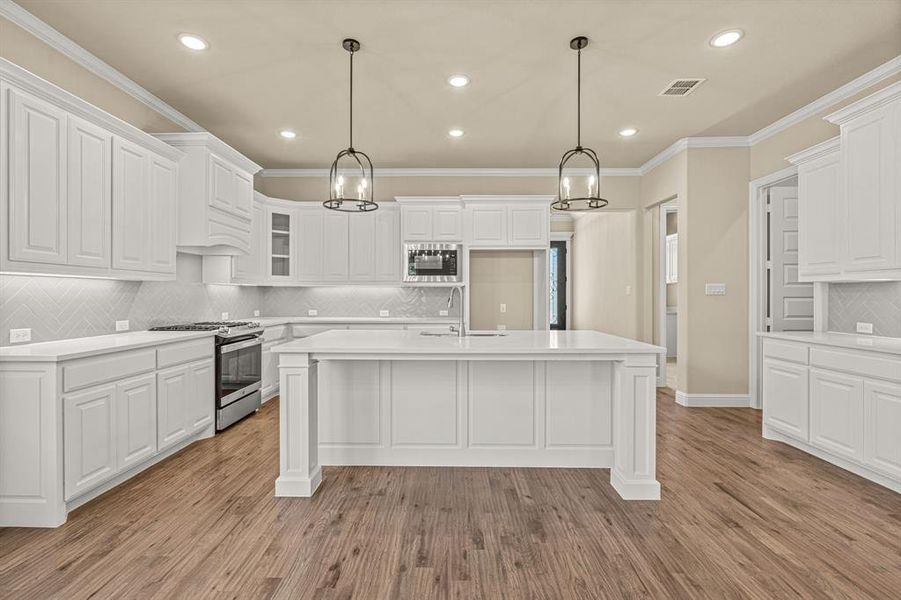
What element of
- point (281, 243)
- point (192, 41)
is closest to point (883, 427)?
point (192, 41)

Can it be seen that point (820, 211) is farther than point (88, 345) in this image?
Yes

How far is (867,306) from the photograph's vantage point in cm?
368

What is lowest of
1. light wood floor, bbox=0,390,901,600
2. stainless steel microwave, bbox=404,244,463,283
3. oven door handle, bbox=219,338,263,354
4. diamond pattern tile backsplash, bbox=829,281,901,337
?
light wood floor, bbox=0,390,901,600

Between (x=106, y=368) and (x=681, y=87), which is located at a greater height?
(x=681, y=87)

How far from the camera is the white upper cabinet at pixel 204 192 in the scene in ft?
13.0

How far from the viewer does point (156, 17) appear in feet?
9.35

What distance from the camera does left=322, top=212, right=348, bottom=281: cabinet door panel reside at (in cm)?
605

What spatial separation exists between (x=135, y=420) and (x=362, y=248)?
3498 mm

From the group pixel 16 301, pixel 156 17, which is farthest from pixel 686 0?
pixel 16 301

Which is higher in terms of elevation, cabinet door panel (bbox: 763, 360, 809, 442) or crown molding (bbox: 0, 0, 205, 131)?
crown molding (bbox: 0, 0, 205, 131)

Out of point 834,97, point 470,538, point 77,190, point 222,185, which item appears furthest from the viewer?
point 222,185

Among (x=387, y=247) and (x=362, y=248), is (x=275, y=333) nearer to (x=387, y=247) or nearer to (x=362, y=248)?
(x=362, y=248)

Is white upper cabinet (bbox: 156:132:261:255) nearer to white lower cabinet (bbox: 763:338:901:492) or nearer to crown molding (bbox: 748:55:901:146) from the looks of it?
white lower cabinet (bbox: 763:338:901:492)

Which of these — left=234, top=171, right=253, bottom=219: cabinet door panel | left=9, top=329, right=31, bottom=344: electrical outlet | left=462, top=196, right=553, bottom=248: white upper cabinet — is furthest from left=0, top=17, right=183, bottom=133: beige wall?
left=462, top=196, right=553, bottom=248: white upper cabinet
